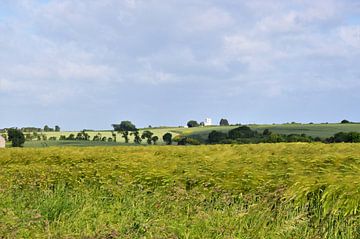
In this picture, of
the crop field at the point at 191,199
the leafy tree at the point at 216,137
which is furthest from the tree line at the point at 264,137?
the crop field at the point at 191,199

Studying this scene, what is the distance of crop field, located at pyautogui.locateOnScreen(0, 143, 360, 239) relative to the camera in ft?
22.6

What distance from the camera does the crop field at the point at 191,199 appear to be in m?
6.88

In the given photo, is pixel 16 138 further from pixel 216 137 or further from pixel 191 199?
pixel 191 199

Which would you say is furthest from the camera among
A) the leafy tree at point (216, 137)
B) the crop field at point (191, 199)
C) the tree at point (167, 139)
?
the tree at point (167, 139)

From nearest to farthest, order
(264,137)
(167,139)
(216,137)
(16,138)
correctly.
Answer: (264,137), (216,137), (167,139), (16,138)

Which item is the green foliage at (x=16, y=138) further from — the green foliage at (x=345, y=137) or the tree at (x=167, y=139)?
the green foliage at (x=345, y=137)

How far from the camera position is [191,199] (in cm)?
864

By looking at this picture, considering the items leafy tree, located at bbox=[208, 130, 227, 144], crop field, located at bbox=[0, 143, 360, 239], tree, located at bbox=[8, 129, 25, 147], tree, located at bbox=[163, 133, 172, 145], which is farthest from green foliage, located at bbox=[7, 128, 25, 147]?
crop field, located at bbox=[0, 143, 360, 239]

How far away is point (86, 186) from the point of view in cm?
1124

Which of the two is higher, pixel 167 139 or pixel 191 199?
pixel 167 139

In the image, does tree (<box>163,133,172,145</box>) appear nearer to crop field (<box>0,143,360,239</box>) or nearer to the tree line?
the tree line

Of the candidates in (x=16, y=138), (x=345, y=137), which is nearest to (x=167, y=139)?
(x=16, y=138)

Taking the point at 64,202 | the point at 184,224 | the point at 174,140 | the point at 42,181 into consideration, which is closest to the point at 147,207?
the point at 64,202

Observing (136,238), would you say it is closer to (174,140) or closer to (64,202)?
(64,202)
